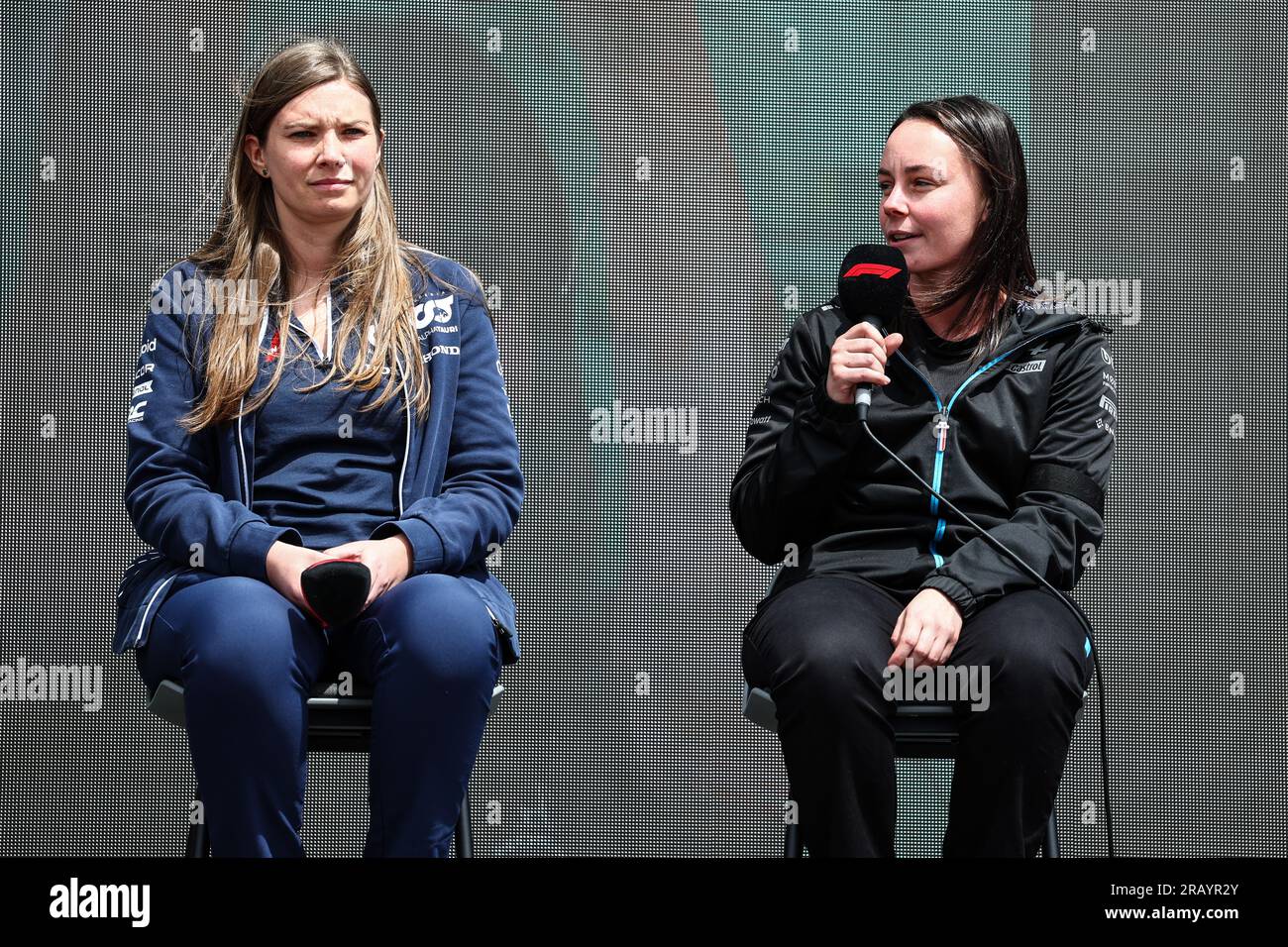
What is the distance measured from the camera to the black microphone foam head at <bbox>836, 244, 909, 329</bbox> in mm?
1959

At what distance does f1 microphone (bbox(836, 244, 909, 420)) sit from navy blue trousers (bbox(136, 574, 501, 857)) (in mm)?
630

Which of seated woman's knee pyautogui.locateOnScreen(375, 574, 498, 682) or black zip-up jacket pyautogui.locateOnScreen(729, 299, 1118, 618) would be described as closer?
seated woman's knee pyautogui.locateOnScreen(375, 574, 498, 682)

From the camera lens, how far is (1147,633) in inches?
106

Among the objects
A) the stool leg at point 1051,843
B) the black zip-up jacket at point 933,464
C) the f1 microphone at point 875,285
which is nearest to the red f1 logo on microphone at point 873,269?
the f1 microphone at point 875,285

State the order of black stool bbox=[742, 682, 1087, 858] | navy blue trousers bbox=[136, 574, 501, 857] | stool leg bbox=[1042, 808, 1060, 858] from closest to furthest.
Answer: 1. navy blue trousers bbox=[136, 574, 501, 857]
2. black stool bbox=[742, 682, 1087, 858]
3. stool leg bbox=[1042, 808, 1060, 858]

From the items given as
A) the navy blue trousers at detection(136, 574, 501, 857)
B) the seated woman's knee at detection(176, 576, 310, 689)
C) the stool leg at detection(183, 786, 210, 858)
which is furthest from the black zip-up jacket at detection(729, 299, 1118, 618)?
the stool leg at detection(183, 786, 210, 858)

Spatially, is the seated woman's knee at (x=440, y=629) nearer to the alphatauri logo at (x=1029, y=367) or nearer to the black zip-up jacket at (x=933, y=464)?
the black zip-up jacket at (x=933, y=464)

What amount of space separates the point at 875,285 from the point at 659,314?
2.69 feet

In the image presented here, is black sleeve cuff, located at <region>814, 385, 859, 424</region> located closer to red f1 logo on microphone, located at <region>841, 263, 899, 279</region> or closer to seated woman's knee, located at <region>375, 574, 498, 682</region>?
red f1 logo on microphone, located at <region>841, 263, 899, 279</region>

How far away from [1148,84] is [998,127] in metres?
0.78

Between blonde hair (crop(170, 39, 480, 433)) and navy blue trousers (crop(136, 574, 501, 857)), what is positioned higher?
blonde hair (crop(170, 39, 480, 433))

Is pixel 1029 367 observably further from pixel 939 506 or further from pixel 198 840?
pixel 198 840

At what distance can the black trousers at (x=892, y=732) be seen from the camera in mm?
1776

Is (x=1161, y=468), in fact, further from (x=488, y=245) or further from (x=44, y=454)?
(x=44, y=454)
